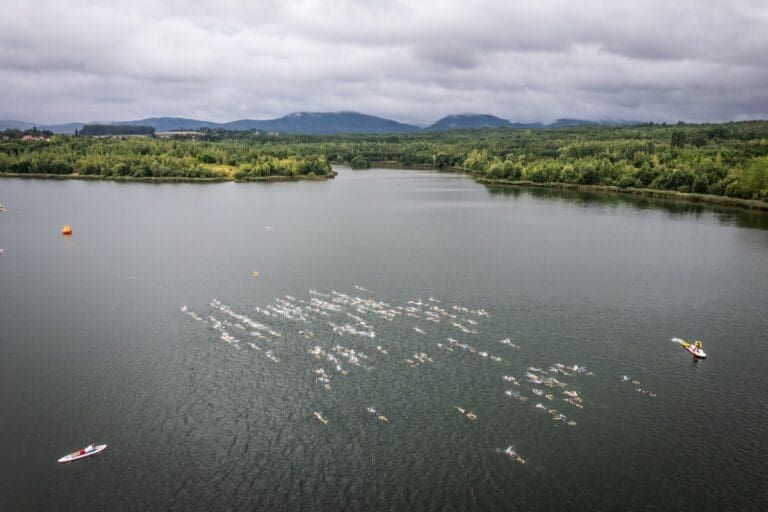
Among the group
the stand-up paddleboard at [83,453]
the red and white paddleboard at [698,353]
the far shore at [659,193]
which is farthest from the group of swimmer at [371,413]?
the far shore at [659,193]

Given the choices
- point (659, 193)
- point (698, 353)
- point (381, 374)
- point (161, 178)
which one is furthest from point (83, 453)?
point (161, 178)

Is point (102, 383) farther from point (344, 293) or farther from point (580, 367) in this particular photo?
point (580, 367)

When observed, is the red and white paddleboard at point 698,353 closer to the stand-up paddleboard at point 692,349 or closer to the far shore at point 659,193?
the stand-up paddleboard at point 692,349

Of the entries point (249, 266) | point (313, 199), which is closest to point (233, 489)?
point (249, 266)

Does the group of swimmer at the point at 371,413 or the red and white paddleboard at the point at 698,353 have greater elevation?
the red and white paddleboard at the point at 698,353

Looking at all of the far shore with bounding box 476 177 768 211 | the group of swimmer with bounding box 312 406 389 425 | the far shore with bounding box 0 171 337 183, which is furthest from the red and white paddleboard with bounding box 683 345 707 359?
the far shore with bounding box 0 171 337 183

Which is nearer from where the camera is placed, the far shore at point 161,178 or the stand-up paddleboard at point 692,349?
the stand-up paddleboard at point 692,349
